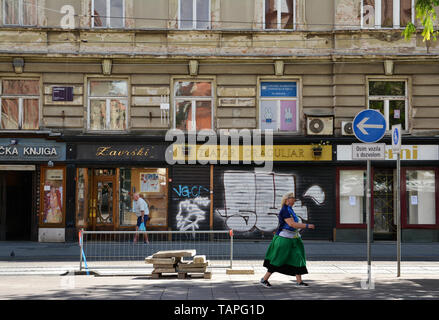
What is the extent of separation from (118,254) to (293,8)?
38.1 ft

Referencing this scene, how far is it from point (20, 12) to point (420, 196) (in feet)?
51.4

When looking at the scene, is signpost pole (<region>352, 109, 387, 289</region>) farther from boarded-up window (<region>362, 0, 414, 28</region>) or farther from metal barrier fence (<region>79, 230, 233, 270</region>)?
boarded-up window (<region>362, 0, 414, 28</region>)

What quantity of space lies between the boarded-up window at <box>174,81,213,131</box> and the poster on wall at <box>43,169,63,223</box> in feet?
15.6

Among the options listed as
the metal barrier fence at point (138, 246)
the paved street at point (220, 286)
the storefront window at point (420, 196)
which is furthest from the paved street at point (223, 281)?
the storefront window at point (420, 196)

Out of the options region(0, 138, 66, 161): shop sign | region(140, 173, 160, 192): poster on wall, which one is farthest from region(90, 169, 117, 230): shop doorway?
region(0, 138, 66, 161): shop sign

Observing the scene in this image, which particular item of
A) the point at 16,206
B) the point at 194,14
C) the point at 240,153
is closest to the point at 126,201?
the point at 16,206

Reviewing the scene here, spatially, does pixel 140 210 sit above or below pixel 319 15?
below

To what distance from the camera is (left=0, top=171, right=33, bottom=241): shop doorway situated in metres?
21.0

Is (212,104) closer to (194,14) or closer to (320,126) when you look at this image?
(194,14)

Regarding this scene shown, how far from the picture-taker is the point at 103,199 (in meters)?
21.0

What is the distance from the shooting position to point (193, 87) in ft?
68.1

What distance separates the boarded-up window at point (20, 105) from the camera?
67.7 ft

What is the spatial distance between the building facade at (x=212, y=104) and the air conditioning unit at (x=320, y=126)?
5 cm

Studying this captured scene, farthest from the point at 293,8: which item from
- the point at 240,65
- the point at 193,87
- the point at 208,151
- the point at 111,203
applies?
Answer: the point at 111,203
